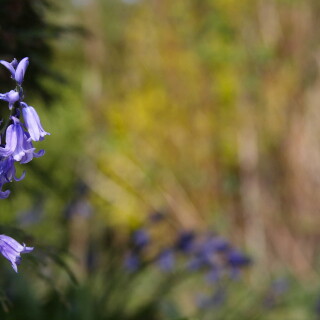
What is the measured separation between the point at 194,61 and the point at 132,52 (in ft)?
4.02

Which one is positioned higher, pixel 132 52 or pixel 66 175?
pixel 132 52

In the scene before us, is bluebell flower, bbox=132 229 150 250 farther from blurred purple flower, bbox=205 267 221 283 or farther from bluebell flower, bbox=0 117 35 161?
bluebell flower, bbox=0 117 35 161

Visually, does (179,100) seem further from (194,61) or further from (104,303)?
(104,303)

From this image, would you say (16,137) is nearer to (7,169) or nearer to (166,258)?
(7,169)

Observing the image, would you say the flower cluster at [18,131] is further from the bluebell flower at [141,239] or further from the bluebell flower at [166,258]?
the bluebell flower at [141,239]

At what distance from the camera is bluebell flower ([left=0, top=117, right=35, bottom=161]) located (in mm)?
1606

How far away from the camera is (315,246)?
33.3 ft

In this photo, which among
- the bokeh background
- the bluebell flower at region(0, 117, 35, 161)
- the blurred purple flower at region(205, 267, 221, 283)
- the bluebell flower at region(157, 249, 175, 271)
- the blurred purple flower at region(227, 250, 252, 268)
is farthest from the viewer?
the bokeh background

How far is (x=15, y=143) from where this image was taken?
1.61 m

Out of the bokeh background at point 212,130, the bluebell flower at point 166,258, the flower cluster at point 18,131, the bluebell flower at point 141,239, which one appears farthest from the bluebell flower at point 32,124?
the bokeh background at point 212,130

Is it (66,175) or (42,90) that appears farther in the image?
(66,175)

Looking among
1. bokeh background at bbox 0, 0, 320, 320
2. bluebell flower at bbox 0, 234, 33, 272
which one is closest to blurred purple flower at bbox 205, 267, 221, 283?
bluebell flower at bbox 0, 234, 33, 272

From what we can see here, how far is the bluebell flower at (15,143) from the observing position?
1.61 meters

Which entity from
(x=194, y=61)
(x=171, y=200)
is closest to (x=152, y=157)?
(x=171, y=200)
